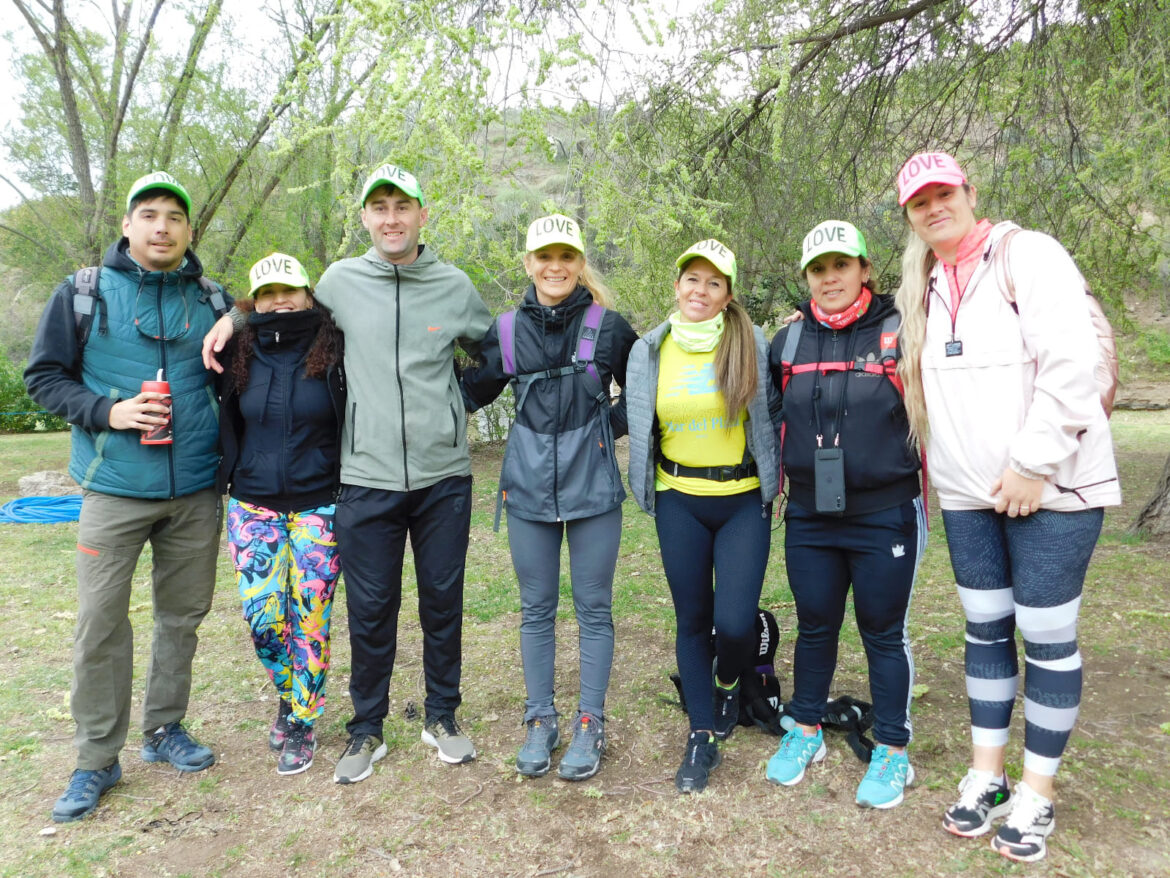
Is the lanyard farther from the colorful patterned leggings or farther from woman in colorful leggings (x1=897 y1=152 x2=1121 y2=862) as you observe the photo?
the colorful patterned leggings

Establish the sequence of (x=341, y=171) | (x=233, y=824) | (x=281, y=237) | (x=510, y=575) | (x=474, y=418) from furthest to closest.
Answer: (x=474, y=418) → (x=281, y=237) → (x=510, y=575) → (x=341, y=171) → (x=233, y=824)

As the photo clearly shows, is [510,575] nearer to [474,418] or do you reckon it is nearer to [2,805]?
[2,805]

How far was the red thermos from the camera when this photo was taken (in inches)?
119

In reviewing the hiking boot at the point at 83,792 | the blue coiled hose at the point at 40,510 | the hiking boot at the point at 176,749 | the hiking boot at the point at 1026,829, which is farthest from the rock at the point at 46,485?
the hiking boot at the point at 1026,829

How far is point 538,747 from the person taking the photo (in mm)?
3252

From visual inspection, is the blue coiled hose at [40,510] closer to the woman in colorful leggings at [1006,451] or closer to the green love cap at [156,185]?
the green love cap at [156,185]

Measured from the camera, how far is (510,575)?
20.8ft

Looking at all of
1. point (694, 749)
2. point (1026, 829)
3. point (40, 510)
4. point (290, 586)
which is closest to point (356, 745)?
point (290, 586)

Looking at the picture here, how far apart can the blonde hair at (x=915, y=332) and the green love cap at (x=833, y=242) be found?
0.62 feet

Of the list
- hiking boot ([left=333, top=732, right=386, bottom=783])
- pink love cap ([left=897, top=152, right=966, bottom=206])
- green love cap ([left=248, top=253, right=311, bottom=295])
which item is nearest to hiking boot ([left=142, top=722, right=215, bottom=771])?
hiking boot ([left=333, top=732, right=386, bottom=783])

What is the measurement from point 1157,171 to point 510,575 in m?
4.83

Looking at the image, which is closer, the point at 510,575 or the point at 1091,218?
the point at 1091,218

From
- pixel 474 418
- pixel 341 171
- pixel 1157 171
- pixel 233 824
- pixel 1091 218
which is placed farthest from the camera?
pixel 474 418

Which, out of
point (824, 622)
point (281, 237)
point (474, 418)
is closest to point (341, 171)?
point (824, 622)
